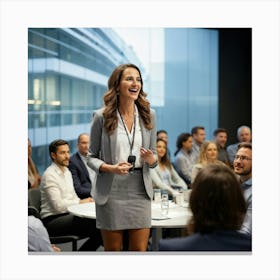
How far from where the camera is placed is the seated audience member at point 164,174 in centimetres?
448

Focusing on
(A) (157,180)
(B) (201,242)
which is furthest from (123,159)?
(B) (201,242)

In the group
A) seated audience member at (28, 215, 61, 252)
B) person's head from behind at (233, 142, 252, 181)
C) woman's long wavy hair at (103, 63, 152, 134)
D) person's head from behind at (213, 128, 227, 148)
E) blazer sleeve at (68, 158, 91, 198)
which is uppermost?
woman's long wavy hair at (103, 63, 152, 134)

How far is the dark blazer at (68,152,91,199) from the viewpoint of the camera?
448 centimetres

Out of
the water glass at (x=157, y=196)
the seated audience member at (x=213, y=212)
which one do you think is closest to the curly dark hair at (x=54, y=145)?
the water glass at (x=157, y=196)

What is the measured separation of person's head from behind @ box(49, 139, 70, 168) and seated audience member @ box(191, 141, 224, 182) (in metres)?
1.02

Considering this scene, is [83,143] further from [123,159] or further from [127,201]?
[127,201]

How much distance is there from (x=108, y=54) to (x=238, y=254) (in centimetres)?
186

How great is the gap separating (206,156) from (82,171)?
100cm

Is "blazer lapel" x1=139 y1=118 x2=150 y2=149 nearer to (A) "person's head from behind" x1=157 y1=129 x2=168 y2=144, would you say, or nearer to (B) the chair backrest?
(A) "person's head from behind" x1=157 y1=129 x2=168 y2=144

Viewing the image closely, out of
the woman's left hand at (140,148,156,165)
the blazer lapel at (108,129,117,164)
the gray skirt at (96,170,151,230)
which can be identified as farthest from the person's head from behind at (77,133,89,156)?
the woman's left hand at (140,148,156,165)

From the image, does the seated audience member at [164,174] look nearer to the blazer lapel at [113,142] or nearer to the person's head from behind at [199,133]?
the person's head from behind at [199,133]

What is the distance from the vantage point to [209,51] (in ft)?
15.3
